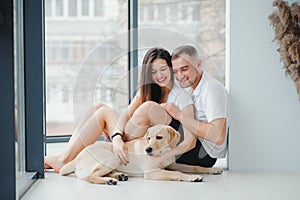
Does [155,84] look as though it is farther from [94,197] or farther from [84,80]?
[94,197]

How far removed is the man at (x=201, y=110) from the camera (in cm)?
330

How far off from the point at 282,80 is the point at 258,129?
341 mm

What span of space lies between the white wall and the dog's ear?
38cm

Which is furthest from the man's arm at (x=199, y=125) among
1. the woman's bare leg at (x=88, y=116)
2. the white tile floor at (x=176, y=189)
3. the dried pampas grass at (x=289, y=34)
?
the dried pampas grass at (x=289, y=34)

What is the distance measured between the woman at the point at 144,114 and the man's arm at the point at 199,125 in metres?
0.03

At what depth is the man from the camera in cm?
330

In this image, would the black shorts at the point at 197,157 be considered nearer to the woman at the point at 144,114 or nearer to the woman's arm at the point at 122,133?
the woman at the point at 144,114

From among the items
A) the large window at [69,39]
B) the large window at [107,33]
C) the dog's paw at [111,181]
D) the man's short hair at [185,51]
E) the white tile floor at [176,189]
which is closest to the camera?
the white tile floor at [176,189]

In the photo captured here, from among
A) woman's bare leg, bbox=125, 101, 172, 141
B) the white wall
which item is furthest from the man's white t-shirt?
woman's bare leg, bbox=125, 101, 172, 141

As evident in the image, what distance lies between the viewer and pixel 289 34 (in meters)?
3.20

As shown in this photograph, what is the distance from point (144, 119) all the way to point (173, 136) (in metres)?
0.20

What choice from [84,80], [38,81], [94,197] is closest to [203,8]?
[84,80]

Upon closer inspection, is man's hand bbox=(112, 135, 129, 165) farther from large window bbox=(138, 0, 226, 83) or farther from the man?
large window bbox=(138, 0, 226, 83)

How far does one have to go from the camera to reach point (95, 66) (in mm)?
3467
